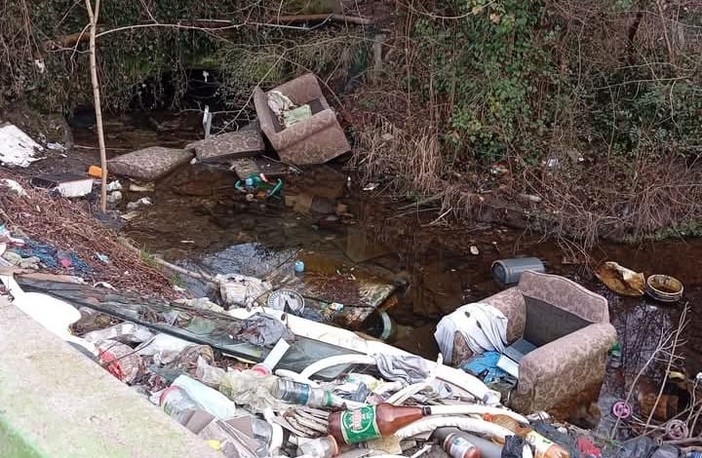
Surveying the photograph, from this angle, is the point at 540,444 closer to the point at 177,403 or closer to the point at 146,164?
the point at 177,403

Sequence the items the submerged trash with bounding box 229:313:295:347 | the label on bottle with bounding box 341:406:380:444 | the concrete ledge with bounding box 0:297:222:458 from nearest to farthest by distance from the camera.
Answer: the concrete ledge with bounding box 0:297:222:458
the label on bottle with bounding box 341:406:380:444
the submerged trash with bounding box 229:313:295:347

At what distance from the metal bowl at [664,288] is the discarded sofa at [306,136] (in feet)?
14.9

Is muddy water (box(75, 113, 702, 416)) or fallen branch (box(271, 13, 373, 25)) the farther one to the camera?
fallen branch (box(271, 13, 373, 25))

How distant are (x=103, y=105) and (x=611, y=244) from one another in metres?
8.16

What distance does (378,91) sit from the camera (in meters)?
10.1

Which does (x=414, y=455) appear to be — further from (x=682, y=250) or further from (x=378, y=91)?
(x=378, y=91)

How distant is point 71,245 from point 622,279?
5.60 metres

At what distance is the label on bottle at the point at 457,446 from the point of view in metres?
3.57

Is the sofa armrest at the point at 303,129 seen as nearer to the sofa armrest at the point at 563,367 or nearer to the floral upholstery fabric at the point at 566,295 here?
the floral upholstery fabric at the point at 566,295

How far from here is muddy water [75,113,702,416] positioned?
6807 mm

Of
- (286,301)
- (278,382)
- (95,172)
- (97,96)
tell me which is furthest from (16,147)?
(278,382)

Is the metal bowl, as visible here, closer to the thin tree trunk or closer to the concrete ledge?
the thin tree trunk

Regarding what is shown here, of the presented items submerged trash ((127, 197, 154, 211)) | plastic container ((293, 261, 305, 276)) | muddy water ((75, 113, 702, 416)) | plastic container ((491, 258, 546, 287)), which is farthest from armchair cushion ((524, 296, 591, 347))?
submerged trash ((127, 197, 154, 211))

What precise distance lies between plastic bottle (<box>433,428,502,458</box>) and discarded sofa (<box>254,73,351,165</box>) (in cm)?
648
